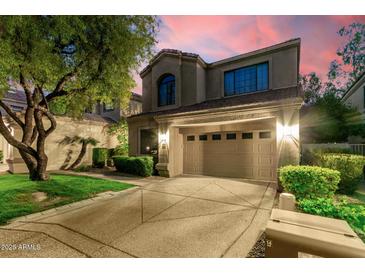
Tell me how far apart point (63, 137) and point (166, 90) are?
8.31m

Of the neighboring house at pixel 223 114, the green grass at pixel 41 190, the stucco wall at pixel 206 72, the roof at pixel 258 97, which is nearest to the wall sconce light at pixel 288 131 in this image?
the neighboring house at pixel 223 114

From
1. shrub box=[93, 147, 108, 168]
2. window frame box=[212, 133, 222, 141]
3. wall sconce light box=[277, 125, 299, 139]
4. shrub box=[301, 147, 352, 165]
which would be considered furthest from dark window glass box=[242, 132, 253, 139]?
shrub box=[93, 147, 108, 168]

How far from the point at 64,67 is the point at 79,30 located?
1.70m

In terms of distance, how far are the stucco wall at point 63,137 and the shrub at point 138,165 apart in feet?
16.6

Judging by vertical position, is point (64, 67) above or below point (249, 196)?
above

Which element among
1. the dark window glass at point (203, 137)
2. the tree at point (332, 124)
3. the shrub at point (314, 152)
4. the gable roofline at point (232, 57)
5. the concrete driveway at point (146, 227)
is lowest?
the concrete driveway at point (146, 227)

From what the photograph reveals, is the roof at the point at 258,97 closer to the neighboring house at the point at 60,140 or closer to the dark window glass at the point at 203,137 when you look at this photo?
the dark window glass at the point at 203,137

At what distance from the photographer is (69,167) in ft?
42.4

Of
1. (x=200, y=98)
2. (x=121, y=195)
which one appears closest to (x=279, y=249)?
(x=121, y=195)

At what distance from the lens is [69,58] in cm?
688

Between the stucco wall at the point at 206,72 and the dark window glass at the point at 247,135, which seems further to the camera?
the stucco wall at the point at 206,72

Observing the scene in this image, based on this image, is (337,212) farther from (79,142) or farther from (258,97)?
(79,142)

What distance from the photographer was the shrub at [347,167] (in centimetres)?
570
